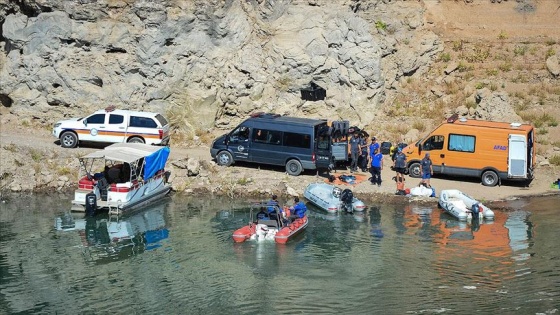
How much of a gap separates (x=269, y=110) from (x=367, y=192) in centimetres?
812

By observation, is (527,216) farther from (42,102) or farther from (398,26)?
(42,102)

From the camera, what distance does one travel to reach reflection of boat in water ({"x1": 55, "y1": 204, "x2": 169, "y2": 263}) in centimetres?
2759

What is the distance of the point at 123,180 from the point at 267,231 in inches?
294

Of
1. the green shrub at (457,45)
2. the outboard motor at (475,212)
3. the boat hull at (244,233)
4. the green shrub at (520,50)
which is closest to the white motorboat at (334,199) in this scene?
the outboard motor at (475,212)

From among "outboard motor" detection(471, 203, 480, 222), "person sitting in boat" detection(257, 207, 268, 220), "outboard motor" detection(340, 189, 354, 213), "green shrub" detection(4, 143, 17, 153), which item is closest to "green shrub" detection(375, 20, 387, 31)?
"outboard motor" detection(340, 189, 354, 213)

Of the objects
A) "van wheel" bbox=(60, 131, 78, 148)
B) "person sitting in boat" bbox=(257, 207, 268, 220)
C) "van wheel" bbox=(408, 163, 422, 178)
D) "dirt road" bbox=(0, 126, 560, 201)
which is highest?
"van wheel" bbox=(60, 131, 78, 148)

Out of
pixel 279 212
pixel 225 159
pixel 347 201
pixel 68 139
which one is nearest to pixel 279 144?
pixel 225 159

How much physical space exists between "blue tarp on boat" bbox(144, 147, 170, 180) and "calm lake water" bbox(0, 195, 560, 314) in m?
1.43

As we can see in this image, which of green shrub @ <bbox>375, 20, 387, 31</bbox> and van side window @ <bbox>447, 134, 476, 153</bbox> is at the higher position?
green shrub @ <bbox>375, 20, 387, 31</bbox>

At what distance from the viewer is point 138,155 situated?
1267 inches

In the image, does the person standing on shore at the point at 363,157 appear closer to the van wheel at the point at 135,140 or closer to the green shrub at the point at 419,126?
the green shrub at the point at 419,126

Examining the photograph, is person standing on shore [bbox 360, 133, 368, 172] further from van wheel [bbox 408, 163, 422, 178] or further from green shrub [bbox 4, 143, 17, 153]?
green shrub [bbox 4, 143, 17, 153]

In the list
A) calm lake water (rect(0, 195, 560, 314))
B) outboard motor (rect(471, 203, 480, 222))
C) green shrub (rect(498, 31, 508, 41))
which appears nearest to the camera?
calm lake water (rect(0, 195, 560, 314))

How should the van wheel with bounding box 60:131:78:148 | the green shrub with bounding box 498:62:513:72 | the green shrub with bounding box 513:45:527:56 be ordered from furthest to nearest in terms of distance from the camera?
the green shrub with bounding box 513:45:527:56 < the green shrub with bounding box 498:62:513:72 < the van wheel with bounding box 60:131:78:148
